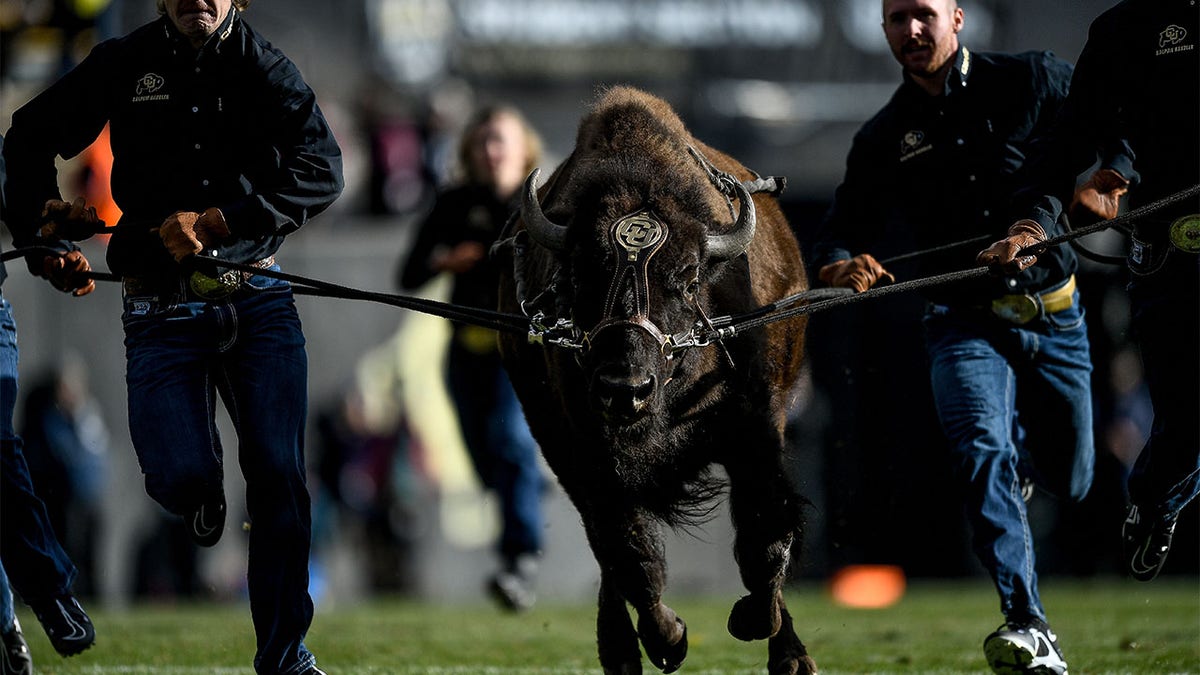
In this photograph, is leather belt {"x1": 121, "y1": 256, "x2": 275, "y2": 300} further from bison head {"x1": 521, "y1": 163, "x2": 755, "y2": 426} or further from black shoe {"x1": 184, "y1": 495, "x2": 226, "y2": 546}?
bison head {"x1": 521, "y1": 163, "x2": 755, "y2": 426}

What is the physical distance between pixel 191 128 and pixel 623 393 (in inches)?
66.3

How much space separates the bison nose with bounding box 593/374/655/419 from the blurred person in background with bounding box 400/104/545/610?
3.97m

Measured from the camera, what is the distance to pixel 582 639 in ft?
28.0

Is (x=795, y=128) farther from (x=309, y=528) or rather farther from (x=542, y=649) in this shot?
(x=309, y=528)

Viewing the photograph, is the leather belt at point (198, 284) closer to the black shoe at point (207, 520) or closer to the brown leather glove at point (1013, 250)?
the black shoe at point (207, 520)

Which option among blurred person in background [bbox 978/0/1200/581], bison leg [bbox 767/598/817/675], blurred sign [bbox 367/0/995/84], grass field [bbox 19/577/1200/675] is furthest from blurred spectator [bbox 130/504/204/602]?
A: blurred person in background [bbox 978/0/1200/581]

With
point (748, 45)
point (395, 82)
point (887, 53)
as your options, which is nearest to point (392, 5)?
point (395, 82)

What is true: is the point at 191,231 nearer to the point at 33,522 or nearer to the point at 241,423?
the point at 241,423

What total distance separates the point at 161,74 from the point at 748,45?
1302cm

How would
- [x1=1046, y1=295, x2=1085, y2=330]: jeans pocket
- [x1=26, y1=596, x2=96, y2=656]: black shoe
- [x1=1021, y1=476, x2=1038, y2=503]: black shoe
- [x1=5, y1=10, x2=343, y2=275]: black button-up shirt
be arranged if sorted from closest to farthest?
[x1=5, y1=10, x2=343, y2=275]: black button-up shirt → [x1=26, y1=596, x2=96, y2=656]: black shoe → [x1=1046, y1=295, x2=1085, y2=330]: jeans pocket → [x1=1021, y1=476, x2=1038, y2=503]: black shoe

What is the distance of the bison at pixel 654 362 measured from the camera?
5297mm

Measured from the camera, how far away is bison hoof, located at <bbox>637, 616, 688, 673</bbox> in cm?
575

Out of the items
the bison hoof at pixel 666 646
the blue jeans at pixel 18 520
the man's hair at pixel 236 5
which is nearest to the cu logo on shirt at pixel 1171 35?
the bison hoof at pixel 666 646

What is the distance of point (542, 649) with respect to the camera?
791cm
